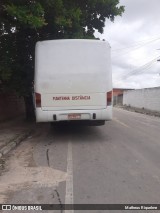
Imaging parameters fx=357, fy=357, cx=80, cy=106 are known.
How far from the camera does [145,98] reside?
43.1m

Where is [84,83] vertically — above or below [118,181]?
above

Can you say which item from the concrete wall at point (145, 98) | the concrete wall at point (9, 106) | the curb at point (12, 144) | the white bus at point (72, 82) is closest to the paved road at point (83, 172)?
the curb at point (12, 144)

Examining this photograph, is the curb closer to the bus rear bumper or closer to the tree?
the bus rear bumper

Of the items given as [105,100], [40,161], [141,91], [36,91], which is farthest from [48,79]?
[141,91]

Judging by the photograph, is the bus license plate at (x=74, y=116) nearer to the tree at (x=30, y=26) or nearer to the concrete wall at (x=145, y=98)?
the tree at (x=30, y=26)

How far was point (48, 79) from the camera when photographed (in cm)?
1148

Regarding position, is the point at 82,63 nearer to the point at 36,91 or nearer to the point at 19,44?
the point at 36,91

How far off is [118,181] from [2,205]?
2.27 metres

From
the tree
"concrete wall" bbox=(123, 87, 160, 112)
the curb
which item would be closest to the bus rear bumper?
the curb

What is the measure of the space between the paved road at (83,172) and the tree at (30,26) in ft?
13.3

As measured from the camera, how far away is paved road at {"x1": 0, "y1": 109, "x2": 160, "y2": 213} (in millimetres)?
5882

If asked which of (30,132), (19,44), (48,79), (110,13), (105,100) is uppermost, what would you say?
(110,13)

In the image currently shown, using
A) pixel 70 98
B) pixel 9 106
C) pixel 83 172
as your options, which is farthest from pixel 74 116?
pixel 9 106

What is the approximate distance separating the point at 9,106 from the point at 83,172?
14.7 meters
